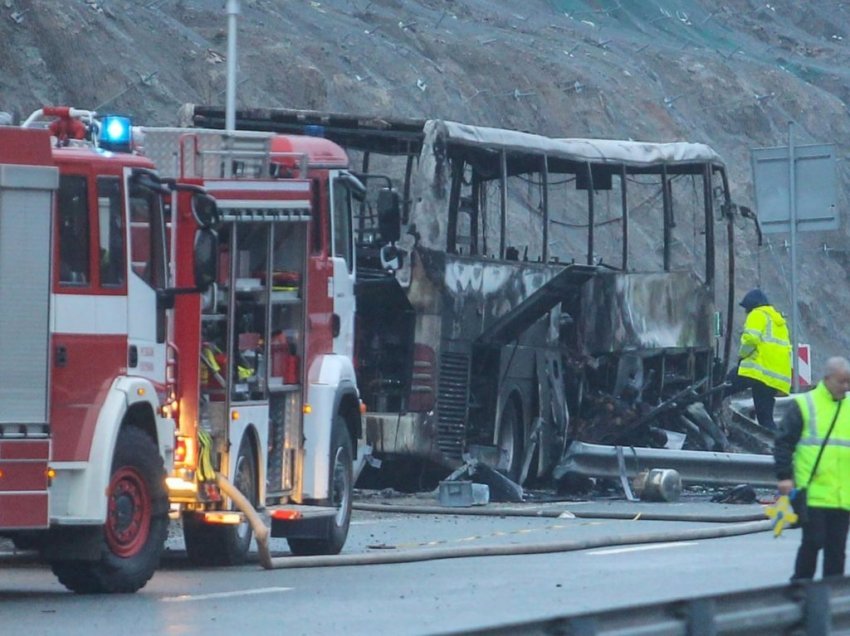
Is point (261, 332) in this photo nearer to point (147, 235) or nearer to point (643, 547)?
point (147, 235)

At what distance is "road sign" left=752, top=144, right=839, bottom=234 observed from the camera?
22125 mm

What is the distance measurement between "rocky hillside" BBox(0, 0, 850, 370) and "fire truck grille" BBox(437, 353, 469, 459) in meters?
13.9

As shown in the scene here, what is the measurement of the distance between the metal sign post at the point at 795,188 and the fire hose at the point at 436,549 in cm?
579

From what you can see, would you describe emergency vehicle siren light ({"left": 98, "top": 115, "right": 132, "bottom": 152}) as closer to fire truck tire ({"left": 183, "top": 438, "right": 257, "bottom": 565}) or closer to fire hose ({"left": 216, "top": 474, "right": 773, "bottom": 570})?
fire hose ({"left": 216, "top": 474, "right": 773, "bottom": 570})

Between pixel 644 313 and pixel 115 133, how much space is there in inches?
508

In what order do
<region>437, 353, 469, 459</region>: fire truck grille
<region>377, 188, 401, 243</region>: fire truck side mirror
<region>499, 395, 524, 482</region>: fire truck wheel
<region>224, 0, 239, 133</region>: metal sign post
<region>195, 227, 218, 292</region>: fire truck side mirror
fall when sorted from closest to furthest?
<region>195, 227, 218, 292</region>: fire truck side mirror
<region>377, 188, 401, 243</region>: fire truck side mirror
<region>224, 0, 239, 133</region>: metal sign post
<region>437, 353, 469, 459</region>: fire truck grille
<region>499, 395, 524, 482</region>: fire truck wheel

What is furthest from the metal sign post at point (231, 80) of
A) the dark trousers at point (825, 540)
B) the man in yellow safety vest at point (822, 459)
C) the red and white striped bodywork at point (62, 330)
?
the dark trousers at point (825, 540)

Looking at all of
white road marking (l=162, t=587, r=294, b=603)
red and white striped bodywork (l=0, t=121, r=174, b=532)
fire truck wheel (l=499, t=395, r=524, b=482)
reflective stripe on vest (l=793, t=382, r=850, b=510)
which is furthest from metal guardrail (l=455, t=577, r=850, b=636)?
fire truck wheel (l=499, t=395, r=524, b=482)

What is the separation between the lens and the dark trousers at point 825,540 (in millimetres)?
11055

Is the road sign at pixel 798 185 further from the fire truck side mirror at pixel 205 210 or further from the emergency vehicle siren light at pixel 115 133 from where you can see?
the emergency vehicle siren light at pixel 115 133

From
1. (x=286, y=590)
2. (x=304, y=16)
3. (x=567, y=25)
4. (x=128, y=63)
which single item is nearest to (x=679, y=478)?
(x=286, y=590)

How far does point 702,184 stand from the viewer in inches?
1067

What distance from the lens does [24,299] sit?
38.3 feet

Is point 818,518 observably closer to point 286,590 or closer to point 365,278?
point 286,590
